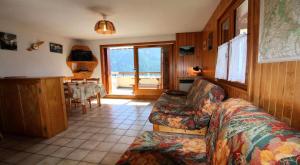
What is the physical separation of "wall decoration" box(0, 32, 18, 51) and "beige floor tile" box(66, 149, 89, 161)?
283cm

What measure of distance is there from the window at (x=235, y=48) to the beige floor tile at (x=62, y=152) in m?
2.35

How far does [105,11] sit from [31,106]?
80.8 inches

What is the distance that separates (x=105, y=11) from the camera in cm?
270

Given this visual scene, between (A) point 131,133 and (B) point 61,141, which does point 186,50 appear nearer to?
(A) point 131,133

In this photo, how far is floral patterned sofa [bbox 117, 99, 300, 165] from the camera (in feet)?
1.91

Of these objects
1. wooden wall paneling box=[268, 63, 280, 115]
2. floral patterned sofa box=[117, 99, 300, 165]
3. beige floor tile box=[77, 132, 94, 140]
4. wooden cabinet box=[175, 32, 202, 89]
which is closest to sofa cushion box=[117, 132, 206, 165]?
floral patterned sofa box=[117, 99, 300, 165]

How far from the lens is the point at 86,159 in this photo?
76.1 inches

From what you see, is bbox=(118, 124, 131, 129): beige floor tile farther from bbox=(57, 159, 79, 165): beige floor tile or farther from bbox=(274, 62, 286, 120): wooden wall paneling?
bbox=(274, 62, 286, 120): wooden wall paneling

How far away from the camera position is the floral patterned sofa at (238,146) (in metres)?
0.58

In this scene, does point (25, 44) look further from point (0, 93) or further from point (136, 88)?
point (136, 88)

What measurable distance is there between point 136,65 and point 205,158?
431cm

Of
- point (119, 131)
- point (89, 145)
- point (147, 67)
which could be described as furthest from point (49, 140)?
point (147, 67)

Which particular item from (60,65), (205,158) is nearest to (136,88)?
(60,65)

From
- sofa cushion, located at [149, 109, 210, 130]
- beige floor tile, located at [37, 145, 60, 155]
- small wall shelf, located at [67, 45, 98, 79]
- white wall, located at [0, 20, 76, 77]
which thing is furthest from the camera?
small wall shelf, located at [67, 45, 98, 79]
